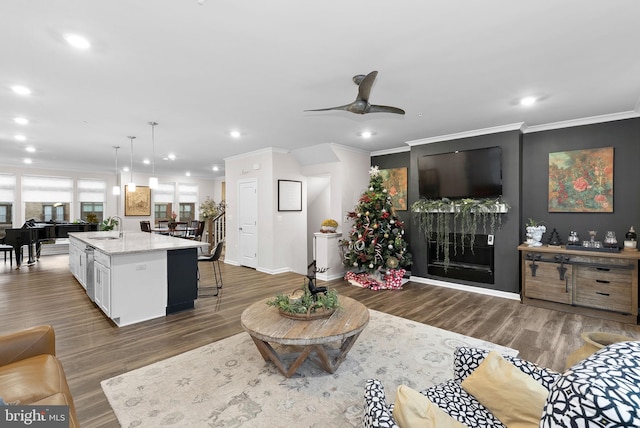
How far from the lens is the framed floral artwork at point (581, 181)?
14.0 ft

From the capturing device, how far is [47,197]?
8914 mm

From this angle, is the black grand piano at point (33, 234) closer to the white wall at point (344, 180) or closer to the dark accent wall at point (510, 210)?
the white wall at point (344, 180)

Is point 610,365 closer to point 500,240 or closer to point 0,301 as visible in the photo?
point 500,240

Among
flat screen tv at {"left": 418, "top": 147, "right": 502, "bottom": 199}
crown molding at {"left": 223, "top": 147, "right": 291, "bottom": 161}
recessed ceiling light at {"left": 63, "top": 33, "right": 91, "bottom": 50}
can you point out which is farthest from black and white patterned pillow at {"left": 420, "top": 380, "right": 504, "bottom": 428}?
crown molding at {"left": 223, "top": 147, "right": 291, "bottom": 161}

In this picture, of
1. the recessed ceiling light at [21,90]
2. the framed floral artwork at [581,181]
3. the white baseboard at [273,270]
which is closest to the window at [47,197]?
the white baseboard at [273,270]

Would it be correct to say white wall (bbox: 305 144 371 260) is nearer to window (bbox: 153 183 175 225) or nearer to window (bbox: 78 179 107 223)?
window (bbox: 153 183 175 225)

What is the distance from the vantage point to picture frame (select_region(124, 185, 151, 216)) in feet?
33.5

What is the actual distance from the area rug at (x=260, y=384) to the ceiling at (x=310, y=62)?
2.68 metres

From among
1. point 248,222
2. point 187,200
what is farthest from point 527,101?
point 187,200

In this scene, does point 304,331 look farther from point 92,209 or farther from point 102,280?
point 92,209

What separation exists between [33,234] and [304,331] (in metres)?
8.02

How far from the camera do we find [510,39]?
237 centimetres
